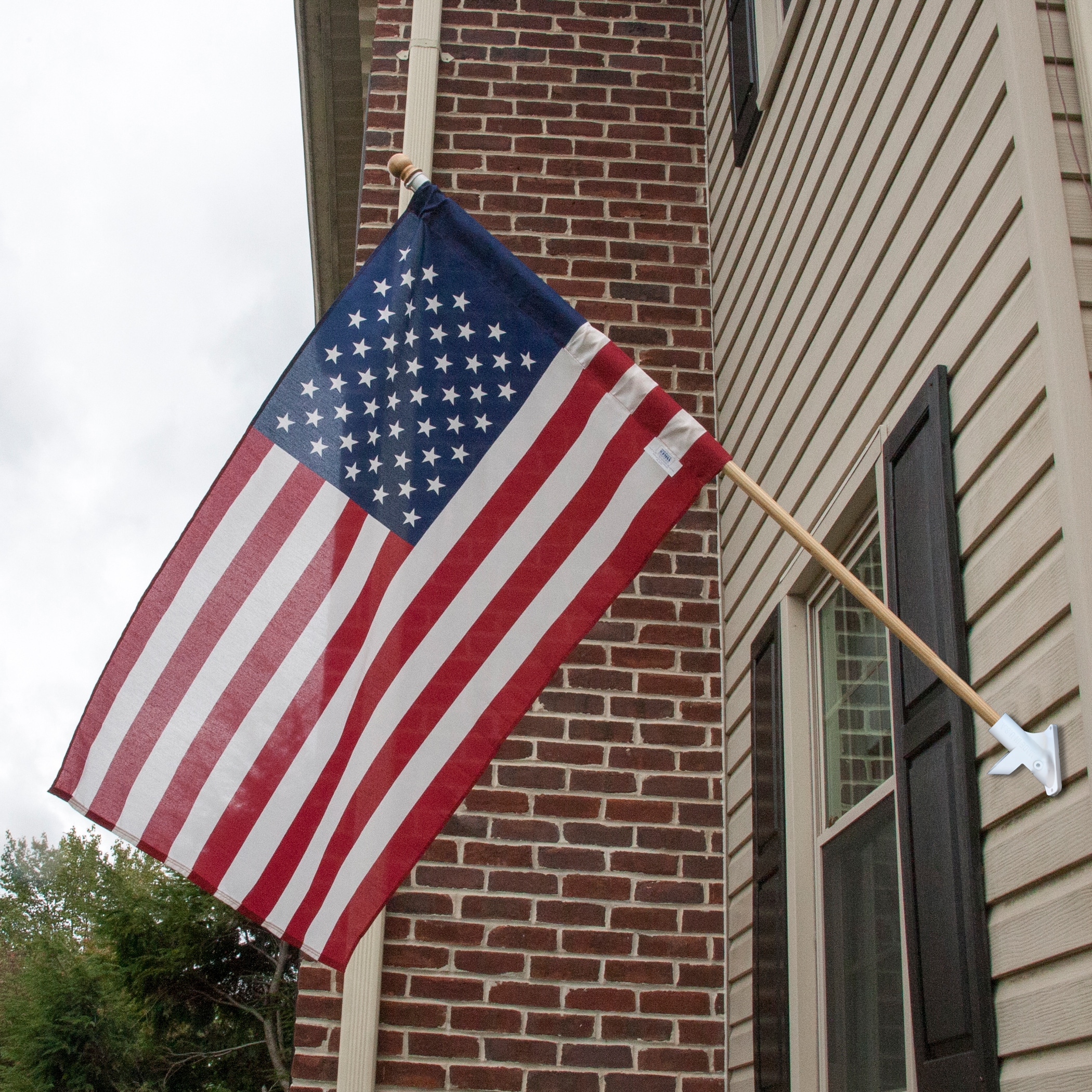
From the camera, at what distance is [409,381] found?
2730 millimetres

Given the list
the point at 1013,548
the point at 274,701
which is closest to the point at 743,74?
the point at 1013,548

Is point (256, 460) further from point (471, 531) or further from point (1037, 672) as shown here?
point (1037, 672)

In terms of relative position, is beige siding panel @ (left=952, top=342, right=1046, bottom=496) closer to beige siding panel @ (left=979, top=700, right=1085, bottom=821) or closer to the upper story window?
beige siding panel @ (left=979, top=700, right=1085, bottom=821)

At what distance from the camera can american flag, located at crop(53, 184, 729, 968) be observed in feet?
8.38

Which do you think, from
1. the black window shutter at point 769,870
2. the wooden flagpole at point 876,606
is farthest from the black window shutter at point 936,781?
the black window shutter at point 769,870

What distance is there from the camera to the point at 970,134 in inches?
102

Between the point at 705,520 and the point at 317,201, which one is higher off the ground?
the point at 317,201

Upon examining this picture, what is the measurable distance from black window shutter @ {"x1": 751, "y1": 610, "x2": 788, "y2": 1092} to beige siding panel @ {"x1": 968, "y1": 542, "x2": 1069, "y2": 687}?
4.35 feet

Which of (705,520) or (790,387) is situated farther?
(705,520)

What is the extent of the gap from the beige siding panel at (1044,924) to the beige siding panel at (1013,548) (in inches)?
21.5

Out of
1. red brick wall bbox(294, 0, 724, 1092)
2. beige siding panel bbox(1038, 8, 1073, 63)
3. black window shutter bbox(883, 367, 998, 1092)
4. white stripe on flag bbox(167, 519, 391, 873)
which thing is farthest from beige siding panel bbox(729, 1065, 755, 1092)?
beige siding panel bbox(1038, 8, 1073, 63)

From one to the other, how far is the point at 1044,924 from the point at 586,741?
2.43m

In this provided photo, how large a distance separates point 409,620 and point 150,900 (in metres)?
15.2

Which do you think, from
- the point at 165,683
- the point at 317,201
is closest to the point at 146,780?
the point at 165,683
